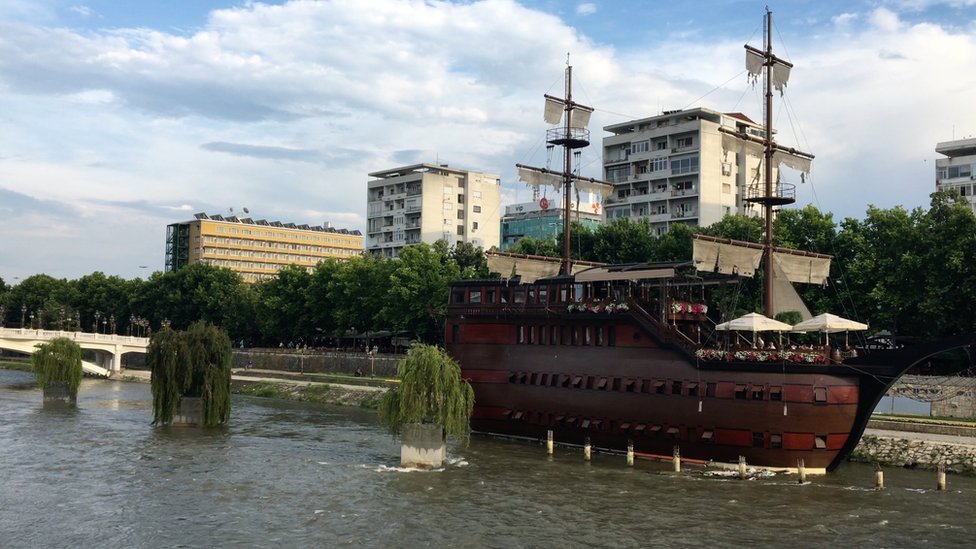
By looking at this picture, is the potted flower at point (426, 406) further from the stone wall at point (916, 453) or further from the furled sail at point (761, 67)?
the furled sail at point (761, 67)

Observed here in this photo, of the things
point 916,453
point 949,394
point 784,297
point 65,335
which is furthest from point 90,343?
point 916,453

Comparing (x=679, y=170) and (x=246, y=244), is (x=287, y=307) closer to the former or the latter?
(x=679, y=170)

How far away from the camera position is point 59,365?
209ft

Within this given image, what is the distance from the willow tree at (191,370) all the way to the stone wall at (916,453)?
32.2 metres

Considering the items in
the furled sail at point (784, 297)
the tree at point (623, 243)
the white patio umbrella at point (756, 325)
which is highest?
the tree at point (623, 243)

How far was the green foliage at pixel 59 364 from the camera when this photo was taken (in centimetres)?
6356

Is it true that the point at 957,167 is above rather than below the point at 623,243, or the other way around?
above

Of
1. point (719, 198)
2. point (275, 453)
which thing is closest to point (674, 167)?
point (719, 198)

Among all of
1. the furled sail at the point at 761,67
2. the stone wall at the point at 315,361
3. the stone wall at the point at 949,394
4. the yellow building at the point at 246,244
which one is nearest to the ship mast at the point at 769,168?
the furled sail at the point at 761,67

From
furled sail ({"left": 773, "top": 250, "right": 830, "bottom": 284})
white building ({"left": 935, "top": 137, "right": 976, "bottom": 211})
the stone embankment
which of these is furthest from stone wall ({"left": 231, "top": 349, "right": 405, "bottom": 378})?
white building ({"left": 935, "top": 137, "right": 976, "bottom": 211})

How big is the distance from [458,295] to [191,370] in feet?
49.2

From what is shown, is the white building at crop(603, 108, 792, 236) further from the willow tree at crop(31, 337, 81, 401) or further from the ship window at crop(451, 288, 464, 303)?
the willow tree at crop(31, 337, 81, 401)

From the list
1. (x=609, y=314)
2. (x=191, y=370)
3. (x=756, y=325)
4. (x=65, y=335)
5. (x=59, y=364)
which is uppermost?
(x=609, y=314)

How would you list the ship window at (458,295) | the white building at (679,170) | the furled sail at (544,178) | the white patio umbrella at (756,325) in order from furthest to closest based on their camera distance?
the white building at (679,170) < the furled sail at (544,178) < the ship window at (458,295) < the white patio umbrella at (756,325)
